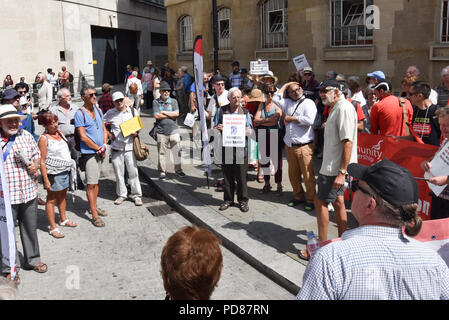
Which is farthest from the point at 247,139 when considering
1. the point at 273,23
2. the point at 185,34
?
the point at 185,34

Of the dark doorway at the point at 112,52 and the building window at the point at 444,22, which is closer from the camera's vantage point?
the building window at the point at 444,22

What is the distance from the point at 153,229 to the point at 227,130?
188cm

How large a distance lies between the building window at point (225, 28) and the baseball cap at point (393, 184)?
53.7 ft

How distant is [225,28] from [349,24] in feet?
23.8

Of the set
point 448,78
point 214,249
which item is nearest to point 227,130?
point 448,78

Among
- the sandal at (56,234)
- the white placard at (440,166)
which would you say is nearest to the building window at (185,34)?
the sandal at (56,234)

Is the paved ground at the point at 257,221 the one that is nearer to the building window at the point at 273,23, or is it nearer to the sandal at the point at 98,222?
the sandal at the point at 98,222

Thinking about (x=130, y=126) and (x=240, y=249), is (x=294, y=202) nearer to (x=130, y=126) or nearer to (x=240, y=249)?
(x=240, y=249)

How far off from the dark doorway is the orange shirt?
27806mm

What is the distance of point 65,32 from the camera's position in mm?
25859

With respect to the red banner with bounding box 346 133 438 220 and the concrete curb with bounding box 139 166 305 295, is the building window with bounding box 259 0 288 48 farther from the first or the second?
the red banner with bounding box 346 133 438 220

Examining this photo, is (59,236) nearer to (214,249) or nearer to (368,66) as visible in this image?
(214,249)

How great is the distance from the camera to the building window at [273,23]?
14602 millimetres

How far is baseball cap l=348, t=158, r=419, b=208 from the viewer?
1953mm
